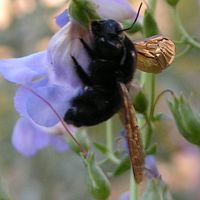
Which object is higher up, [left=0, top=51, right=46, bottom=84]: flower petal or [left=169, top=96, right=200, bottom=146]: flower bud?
[left=0, top=51, right=46, bottom=84]: flower petal

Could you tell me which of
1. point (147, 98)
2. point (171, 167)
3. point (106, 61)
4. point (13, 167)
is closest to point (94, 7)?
point (106, 61)

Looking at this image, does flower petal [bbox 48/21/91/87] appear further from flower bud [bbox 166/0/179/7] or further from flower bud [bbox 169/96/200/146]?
flower bud [bbox 166/0/179/7]

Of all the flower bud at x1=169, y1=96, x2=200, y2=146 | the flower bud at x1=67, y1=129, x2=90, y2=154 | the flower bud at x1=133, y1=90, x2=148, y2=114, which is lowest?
the flower bud at x1=67, y1=129, x2=90, y2=154

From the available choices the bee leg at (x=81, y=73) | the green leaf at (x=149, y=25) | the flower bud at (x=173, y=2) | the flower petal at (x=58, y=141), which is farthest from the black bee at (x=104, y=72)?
the flower petal at (x=58, y=141)

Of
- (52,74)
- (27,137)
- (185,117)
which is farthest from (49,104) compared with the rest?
(27,137)

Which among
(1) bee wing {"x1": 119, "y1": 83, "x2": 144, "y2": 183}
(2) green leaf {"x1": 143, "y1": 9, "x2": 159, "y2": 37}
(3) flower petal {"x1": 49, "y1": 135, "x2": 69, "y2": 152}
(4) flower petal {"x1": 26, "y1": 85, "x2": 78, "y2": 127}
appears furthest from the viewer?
(3) flower petal {"x1": 49, "y1": 135, "x2": 69, "y2": 152}

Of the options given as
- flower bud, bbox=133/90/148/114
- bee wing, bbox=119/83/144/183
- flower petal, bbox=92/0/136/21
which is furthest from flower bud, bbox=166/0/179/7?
bee wing, bbox=119/83/144/183
